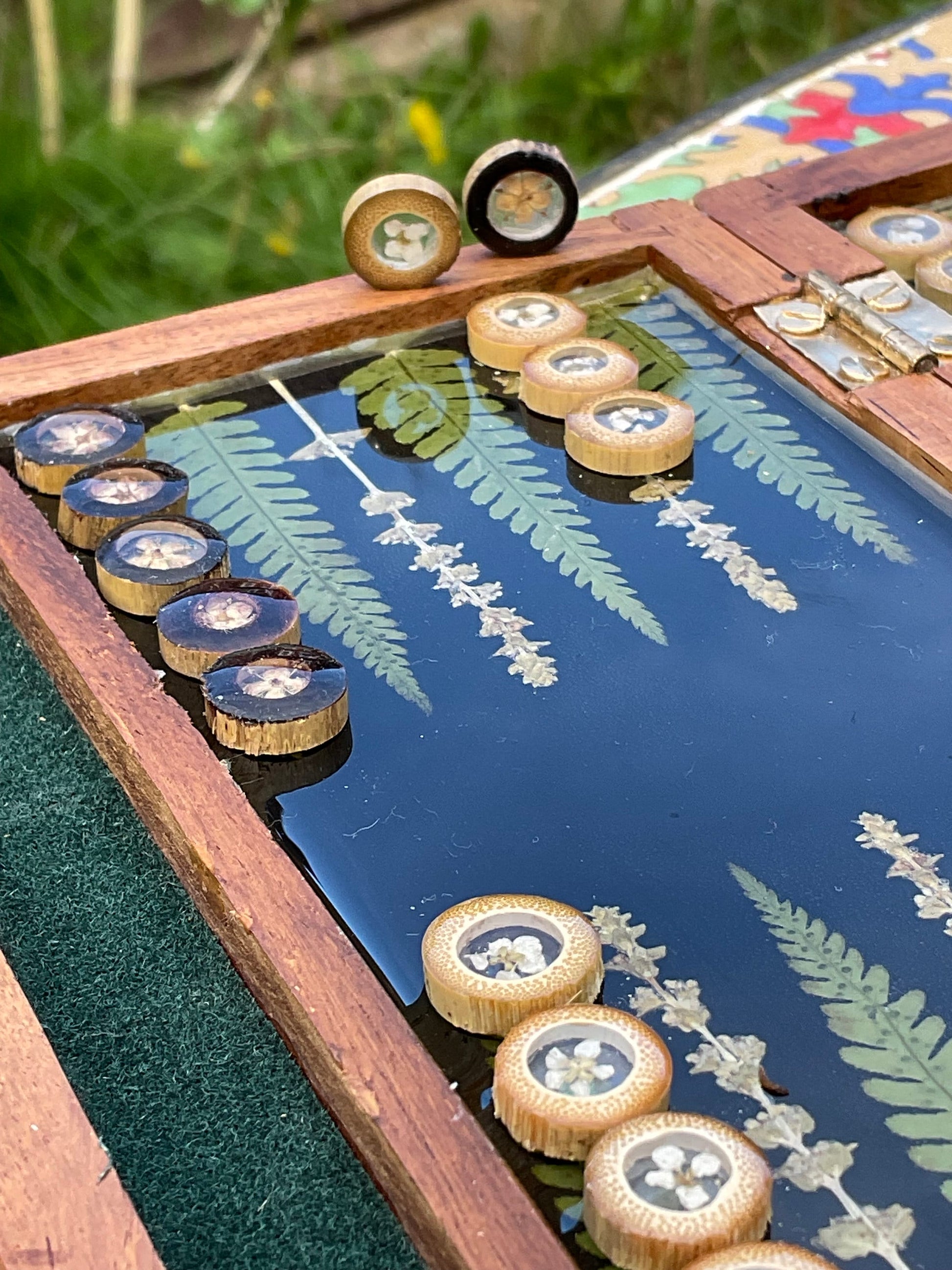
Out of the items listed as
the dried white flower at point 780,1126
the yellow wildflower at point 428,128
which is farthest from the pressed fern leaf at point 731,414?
the yellow wildflower at point 428,128

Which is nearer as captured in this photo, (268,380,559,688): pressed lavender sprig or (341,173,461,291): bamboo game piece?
(268,380,559,688): pressed lavender sprig

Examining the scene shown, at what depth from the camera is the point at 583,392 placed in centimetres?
184

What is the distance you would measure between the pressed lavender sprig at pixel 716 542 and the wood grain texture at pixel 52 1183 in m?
0.81

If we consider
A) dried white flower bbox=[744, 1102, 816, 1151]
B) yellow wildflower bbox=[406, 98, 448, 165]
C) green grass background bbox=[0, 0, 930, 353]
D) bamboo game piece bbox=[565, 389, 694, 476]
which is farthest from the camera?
green grass background bbox=[0, 0, 930, 353]

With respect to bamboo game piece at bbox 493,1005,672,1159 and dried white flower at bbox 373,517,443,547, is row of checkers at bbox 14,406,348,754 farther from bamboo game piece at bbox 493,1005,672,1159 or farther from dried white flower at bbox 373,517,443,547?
bamboo game piece at bbox 493,1005,672,1159

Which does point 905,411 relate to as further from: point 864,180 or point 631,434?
point 864,180

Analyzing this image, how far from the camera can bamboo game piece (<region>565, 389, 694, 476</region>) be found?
177cm

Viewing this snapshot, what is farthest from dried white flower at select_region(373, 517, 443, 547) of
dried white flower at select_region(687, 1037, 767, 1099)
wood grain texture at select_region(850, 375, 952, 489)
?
dried white flower at select_region(687, 1037, 767, 1099)

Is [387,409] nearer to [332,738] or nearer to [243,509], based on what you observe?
[243,509]

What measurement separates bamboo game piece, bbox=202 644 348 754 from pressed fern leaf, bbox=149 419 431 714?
86 millimetres

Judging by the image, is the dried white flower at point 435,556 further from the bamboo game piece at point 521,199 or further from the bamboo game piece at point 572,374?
the bamboo game piece at point 521,199

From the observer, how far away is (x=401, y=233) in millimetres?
2002

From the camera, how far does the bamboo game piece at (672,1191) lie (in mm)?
1013

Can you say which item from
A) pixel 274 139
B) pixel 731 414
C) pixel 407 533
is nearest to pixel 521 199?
pixel 731 414
